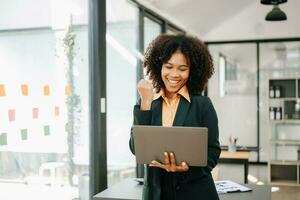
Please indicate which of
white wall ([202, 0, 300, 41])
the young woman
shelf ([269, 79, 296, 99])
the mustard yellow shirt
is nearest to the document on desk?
the young woman

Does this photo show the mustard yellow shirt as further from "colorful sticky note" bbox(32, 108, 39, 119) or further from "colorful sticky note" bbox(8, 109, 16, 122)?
"colorful sticky note" bbox(32, 108, 39, 119)

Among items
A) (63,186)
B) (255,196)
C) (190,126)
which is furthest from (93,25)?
(190,126)

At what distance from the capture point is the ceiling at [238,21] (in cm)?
679

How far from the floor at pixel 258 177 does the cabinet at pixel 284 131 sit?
235mm

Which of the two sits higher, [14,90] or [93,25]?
[93,25]

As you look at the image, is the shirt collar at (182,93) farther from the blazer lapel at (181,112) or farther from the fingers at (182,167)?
the fingers at (182,167)

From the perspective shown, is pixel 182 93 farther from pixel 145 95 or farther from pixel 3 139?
pixel 3 139

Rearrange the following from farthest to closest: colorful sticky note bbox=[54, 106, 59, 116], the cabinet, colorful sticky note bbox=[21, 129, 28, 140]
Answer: the cabinet → colorful sticky note bbox=[54, 106, 59, 116] → colorful sticky note bbox=[21, 129, 28, 140]

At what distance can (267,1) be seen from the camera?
15.8 feet

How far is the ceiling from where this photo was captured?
6789 mm

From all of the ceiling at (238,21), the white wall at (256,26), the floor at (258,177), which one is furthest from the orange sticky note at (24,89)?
the white wall at (256,26)

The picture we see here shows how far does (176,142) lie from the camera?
5.20ft

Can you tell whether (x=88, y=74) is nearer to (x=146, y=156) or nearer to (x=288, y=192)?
(x=146, y=156)

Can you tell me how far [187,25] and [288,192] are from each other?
9.74ft
